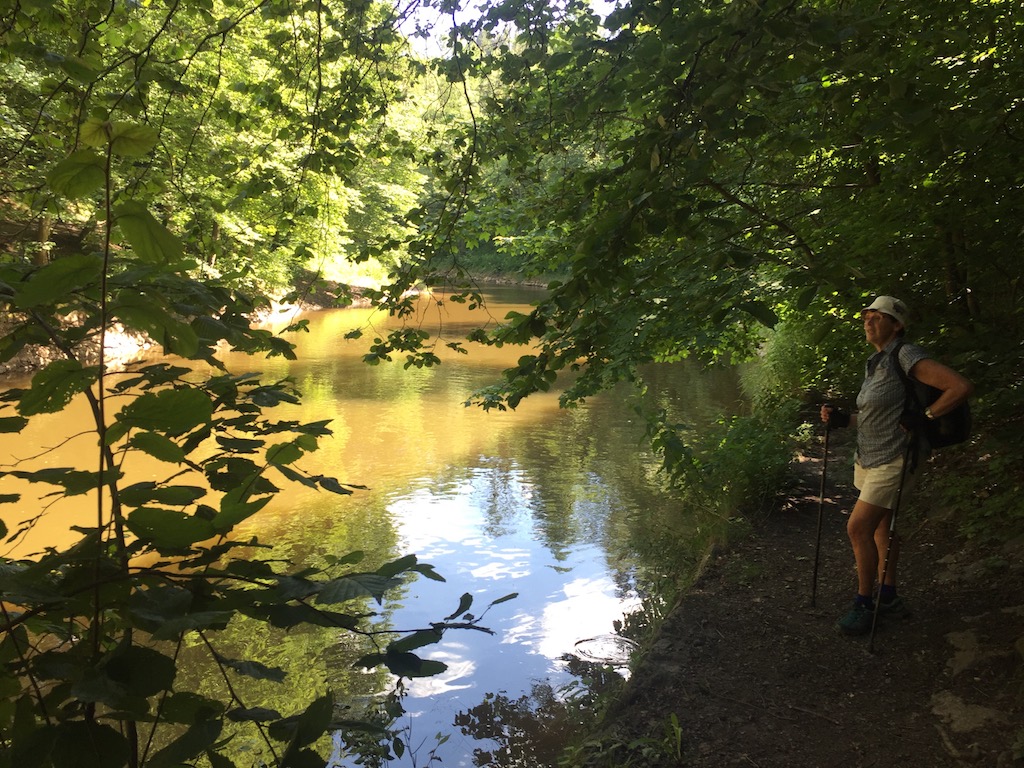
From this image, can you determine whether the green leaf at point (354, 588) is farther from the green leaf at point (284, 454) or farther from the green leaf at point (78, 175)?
the green leaf at point (78, 175)

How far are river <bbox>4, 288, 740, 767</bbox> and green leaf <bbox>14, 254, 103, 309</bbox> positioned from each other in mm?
1137

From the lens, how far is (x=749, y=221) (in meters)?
4.42

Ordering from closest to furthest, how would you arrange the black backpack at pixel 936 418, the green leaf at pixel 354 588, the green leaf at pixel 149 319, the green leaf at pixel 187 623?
the green leaf at pixel 187 623, the green leaf at pixel 354 588, the green leaf at pixel 149 319, the black backpack at pixel 936 418

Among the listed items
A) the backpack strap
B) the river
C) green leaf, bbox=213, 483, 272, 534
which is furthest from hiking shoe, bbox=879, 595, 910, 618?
green leaf, bbox=213, 483, 272, 534

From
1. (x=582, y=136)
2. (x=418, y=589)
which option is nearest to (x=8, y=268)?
(x=582, y=136)

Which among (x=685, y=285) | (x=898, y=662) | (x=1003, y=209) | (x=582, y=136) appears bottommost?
(x=898, y=662)

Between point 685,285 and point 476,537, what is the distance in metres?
4.22

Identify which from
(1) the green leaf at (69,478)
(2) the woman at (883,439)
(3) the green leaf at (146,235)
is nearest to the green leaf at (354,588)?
(1) the green leaf at (69,478)

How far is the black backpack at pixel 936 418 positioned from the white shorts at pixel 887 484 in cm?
20

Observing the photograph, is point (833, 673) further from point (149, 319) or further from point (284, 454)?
point (149, 319)

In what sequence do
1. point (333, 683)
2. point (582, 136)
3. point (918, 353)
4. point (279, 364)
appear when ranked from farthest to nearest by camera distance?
point (279, 364) → point (582, 136) → point (333, 683) → point (918, 353)

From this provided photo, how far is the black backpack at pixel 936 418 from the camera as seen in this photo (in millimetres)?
3389

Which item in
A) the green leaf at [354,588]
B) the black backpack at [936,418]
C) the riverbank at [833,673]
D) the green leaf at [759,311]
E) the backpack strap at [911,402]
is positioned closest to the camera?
the green leaf at [354,588]

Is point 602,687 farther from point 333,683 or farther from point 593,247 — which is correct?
point 593,247
